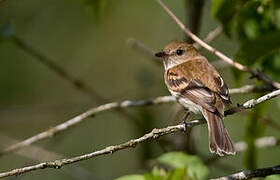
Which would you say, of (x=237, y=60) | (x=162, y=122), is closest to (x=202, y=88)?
(x=237, y=60)

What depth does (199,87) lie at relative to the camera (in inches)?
185

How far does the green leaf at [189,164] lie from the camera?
3535mm

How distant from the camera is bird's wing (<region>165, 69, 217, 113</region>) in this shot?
4.38 m

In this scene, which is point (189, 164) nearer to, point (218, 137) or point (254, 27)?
point (218, 137)

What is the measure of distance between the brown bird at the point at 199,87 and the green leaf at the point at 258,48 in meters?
0.57

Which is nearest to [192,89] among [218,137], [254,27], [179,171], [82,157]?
[218,137]

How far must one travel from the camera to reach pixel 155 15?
982 centimetres

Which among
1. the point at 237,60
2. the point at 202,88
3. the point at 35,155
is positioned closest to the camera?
the point at 237,60

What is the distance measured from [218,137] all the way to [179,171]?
0.93m

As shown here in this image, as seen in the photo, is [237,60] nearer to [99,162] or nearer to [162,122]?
[162,122]

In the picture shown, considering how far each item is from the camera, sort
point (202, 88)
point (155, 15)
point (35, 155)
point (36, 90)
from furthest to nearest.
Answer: point (155, 15)
point (36, 90)
point (35, 155)
point (202, 88)

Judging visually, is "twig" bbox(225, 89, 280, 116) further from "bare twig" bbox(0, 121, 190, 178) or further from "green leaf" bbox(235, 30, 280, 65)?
"bare twig" bbox(0, 121, 190, 178)

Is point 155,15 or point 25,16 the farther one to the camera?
point 155,15

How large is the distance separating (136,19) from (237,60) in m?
6.20
